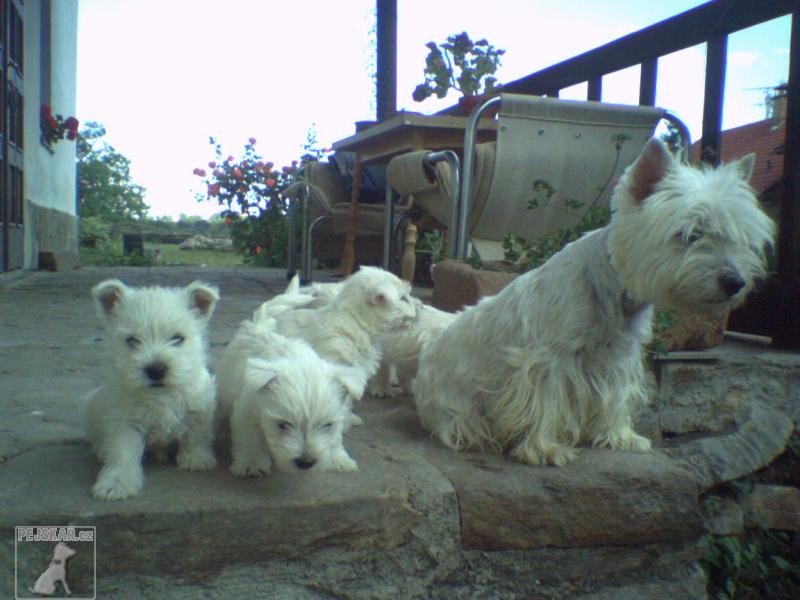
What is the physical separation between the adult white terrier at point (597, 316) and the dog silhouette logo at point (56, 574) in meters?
1.31

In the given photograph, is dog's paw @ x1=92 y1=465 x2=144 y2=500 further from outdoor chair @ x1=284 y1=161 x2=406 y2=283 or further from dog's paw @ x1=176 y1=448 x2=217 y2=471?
outdoor chair @ x1=284 y1=161 x2=406 y2=283

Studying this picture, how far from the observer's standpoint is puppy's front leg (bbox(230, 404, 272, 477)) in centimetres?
228

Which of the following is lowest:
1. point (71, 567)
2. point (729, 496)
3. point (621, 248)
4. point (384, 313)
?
point (729, 496)

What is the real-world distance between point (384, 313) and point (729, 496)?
183 centimetres

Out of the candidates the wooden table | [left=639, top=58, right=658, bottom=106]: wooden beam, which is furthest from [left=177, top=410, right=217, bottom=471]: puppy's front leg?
[left=639, top=58, right=658, bottom=106]: wooden beam

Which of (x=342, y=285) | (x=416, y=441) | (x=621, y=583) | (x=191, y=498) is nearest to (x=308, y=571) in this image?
(x=191, y=498)

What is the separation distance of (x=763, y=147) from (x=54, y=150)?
34.0 feet

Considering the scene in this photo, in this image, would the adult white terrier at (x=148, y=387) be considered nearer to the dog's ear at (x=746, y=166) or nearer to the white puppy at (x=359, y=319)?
the white puppy at (x=359, y=319)

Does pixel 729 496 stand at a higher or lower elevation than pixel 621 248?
lower

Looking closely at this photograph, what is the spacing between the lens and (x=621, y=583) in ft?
7.82

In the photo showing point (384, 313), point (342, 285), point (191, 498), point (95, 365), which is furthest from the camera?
point (95, 365)

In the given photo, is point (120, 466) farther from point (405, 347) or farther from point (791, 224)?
point (791, 224)

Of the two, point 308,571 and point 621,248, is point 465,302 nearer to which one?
point 621,248

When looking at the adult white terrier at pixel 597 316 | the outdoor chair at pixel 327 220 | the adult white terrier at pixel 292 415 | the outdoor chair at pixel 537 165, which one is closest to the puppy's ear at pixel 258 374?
the adult white terrier at pixel 292 415
